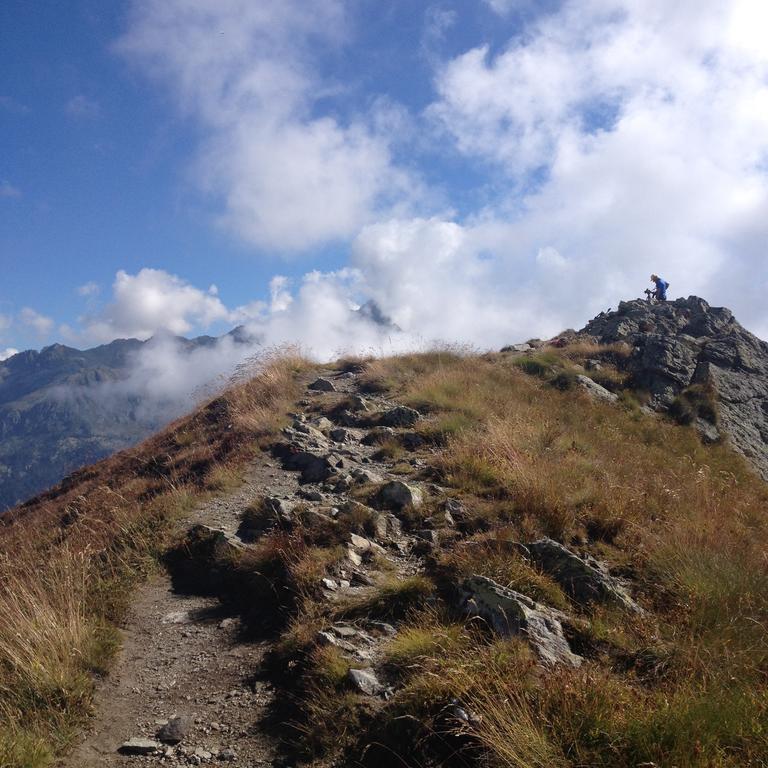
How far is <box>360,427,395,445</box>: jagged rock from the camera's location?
39.7ft

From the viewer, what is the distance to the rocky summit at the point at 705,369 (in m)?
17.8

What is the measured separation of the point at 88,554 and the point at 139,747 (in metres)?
3.62

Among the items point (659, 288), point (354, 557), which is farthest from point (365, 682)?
point (659, 288)

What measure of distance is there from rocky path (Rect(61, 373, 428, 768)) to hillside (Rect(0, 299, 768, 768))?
0.03 m

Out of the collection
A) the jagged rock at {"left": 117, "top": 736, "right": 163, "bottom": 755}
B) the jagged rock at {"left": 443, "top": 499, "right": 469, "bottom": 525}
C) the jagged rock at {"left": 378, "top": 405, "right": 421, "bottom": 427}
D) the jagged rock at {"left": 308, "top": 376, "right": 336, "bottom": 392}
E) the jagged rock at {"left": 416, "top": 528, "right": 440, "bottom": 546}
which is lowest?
the jagged rock at {"left": 117, "top": 736, "right": 163, "bottom": 755}

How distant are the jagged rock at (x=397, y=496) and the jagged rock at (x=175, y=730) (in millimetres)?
4192

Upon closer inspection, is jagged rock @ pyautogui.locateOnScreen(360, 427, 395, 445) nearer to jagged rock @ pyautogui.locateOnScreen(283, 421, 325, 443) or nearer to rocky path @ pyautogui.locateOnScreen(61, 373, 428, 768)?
jagged rock @ pyautogui.locateOnScreen(283, 421, 325, 443)

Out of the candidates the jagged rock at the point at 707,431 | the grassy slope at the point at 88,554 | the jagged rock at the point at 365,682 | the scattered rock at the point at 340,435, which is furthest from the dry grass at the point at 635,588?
the grassy slope at the point at 88,554

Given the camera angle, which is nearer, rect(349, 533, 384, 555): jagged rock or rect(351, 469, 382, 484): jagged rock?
rect(349, 533, 384, 555): jagged rock

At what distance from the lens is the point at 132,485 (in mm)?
11508

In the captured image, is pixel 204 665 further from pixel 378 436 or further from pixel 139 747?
pixel 378 436

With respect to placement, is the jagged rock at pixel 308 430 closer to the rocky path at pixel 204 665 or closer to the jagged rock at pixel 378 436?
the jagged rock at pixel 378 436

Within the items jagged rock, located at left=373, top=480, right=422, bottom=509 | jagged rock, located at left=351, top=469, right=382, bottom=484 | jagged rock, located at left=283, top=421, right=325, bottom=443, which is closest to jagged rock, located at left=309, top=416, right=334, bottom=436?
jagged rock, located at left=283, top=421, right=325, bottom=443

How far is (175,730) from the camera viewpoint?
15.2 ft
